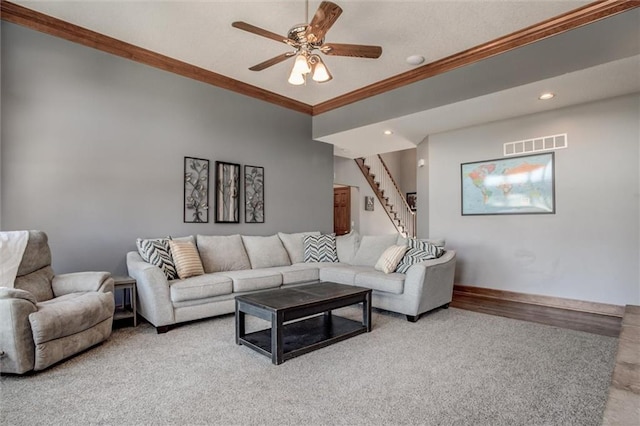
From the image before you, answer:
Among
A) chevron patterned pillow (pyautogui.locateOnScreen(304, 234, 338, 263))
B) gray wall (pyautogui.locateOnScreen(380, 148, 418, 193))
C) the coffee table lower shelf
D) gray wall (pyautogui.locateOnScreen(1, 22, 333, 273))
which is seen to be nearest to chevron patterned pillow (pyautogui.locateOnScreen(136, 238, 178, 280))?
gray wall (pyautogui.locateOnScreen(1, 22, 333, 273))

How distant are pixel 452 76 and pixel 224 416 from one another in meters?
4.31

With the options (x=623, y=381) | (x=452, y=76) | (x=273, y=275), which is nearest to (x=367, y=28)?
(x=452, y=76)

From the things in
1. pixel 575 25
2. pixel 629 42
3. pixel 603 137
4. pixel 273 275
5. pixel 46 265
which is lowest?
pixel 273 275

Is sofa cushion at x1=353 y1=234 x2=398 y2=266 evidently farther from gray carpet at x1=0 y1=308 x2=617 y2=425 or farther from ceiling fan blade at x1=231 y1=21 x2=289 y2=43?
ceiling fan blade at x1=231 y1=21 x2=289 y2=43

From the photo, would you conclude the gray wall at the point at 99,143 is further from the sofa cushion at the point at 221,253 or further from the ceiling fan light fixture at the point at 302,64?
the ceiling fan light fixture at the point at 302,64

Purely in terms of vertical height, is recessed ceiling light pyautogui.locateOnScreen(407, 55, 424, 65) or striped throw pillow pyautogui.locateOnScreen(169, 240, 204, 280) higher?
recessed ceiling light pyautogui.locateOnScreen(407, 55, 424, 65)

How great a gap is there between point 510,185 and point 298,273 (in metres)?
3.28

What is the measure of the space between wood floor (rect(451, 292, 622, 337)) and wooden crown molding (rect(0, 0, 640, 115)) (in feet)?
9.87

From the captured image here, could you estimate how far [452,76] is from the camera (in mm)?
4352

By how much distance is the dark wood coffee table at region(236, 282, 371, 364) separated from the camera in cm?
268

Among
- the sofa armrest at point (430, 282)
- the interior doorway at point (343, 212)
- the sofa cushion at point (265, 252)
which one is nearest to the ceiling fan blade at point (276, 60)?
the sofa cushion at point (265, 252)

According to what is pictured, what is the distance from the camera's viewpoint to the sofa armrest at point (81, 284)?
3.09 meters

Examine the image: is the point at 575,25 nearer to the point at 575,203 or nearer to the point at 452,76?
the point at 452,76

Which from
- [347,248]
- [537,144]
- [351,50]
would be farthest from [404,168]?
[351,50]
